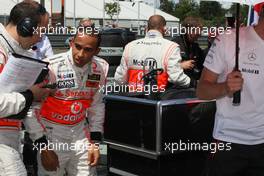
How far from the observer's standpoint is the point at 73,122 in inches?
139

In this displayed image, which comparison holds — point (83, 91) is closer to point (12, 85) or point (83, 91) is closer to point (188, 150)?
point (12, 85)

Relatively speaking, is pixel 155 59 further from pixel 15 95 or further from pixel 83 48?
pixel 15 95

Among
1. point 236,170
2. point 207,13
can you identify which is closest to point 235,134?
point 236,170

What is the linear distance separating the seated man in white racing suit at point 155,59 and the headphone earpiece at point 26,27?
7.28ft

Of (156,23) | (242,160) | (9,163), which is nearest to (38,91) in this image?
(9,163)

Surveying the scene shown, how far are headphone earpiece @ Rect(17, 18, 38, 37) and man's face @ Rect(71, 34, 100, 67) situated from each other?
0.59 metres

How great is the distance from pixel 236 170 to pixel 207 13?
44733mm

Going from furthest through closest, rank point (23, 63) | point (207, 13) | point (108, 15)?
point (108, 15)
point (207, 13)
point (23, 63)

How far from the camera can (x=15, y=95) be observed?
2.73 metres

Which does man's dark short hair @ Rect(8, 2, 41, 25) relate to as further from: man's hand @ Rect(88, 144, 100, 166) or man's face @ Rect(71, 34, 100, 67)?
man's hand @ Rect(88, 144, 100, 166)

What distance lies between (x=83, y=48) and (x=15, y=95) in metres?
0.82

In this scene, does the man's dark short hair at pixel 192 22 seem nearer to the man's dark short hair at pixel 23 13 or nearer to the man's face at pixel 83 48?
the man's face at pixel 83 48

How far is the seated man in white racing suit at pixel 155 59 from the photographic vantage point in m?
5.00

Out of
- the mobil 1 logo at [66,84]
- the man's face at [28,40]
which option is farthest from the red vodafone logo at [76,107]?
the man's face at [28,40]
